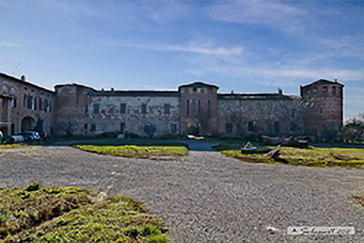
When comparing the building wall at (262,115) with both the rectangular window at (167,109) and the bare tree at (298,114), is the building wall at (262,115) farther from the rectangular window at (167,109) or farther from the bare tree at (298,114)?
the rectangular window at (167,109)

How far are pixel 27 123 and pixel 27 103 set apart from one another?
11.3ft

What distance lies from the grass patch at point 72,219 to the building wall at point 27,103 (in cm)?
2676

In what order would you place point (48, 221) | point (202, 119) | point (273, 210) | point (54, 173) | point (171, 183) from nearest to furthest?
1. point (48, 221)
2. point (273, 210)
3. point (171, 183)
4. point (54, 173)
5. point (202, 119)

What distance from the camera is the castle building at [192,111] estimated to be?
39375mm

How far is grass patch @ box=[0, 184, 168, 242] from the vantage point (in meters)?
3.58

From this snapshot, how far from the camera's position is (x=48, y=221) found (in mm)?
4180

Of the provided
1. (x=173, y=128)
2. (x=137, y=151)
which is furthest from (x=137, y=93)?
(x=137, y=151)

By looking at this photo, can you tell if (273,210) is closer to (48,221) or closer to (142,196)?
(142,196)

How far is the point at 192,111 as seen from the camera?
130 ft

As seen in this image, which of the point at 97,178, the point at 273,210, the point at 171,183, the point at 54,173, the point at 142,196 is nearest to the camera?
the point at 273,210

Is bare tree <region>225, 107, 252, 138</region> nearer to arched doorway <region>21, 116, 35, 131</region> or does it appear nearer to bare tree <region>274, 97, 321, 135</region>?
bare tree <region>274, 97, 321, 135</region>

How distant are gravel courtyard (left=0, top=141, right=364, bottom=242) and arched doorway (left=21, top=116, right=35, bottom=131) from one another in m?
28.0

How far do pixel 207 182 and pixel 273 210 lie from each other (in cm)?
281

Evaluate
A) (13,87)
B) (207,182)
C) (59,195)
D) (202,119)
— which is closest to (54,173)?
(59,195)
